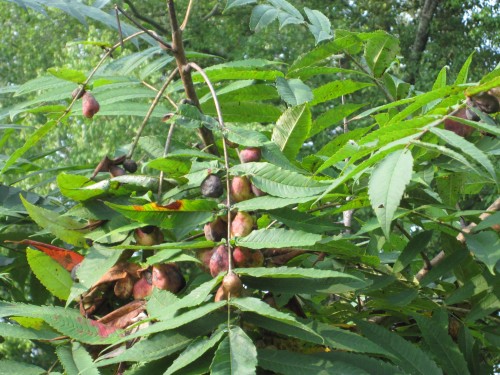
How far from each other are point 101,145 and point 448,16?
6.47 m

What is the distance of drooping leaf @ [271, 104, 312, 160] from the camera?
961 mm

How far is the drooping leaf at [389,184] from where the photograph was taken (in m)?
0.71

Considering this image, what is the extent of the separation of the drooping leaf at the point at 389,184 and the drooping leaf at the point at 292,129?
0.19 m

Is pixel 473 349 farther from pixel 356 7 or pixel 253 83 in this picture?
pixel 356 7

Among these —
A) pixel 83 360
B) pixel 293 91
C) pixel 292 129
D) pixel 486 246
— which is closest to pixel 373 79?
pixel 293 91

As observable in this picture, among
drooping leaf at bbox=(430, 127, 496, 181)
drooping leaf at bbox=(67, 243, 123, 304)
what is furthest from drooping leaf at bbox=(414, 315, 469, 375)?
drooping leaf at bbox=(67, 243, 123, 304)

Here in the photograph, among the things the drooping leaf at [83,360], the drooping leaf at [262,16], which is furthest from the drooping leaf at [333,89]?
the drooping leaf at [83,360]

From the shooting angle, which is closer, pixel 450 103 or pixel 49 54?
pixel 450 103

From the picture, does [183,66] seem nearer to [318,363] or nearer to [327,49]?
[327,49]

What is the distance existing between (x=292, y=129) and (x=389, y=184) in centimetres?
25

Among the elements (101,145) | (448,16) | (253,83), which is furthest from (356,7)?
(253,83)

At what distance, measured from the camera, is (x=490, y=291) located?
3.02 feet

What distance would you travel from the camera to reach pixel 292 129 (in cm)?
97

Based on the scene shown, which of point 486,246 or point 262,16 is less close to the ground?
point 262,16
